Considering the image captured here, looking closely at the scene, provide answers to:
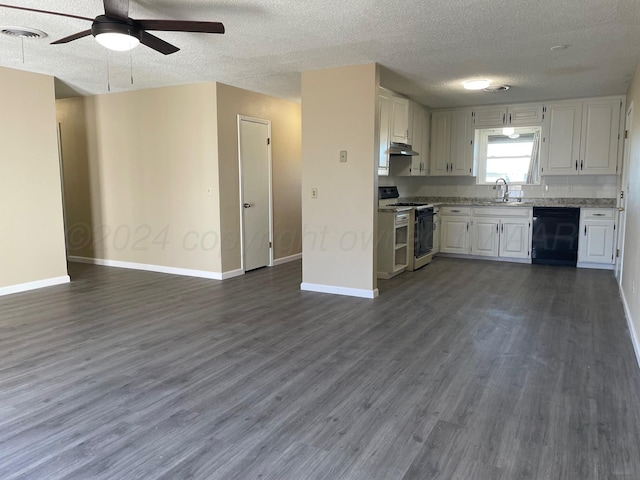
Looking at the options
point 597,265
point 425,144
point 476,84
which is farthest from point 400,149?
point 597,265

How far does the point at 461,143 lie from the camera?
7285 millimetres

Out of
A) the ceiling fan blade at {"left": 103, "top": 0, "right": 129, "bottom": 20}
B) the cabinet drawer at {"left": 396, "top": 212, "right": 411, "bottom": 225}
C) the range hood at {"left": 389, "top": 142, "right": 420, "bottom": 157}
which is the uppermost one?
the ceiling fan blade at {"left": 103, "top": 0, "right": 129, "bottom": 20}

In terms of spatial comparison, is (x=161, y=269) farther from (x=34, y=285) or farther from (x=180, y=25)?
(x=180, y=25)

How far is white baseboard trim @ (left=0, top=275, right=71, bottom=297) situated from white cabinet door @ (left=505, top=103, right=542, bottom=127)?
6634 mm

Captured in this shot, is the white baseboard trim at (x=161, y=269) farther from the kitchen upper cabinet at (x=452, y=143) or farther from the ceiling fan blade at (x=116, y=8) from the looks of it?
the kitchen upper cabinet at (x=452, y=143)

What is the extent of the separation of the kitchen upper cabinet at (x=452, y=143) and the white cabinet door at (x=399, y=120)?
133 centimetres

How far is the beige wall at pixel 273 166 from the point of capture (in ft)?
18.9

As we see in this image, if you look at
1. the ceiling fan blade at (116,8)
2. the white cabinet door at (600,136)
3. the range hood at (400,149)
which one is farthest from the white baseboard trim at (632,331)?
the ceiling fan blade at (116,8)

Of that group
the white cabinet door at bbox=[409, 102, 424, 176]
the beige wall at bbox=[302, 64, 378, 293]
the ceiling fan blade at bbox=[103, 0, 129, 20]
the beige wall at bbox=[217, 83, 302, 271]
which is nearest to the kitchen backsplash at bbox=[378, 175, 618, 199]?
the white cabinet door at bbox=[409, 102, 424, 176]

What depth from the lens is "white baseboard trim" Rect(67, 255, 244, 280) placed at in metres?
5.88

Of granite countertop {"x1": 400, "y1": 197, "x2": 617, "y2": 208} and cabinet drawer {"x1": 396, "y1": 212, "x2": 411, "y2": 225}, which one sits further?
granite countertop {"x1": 400, "y1": 197, "x2": 617, "y2": 208}

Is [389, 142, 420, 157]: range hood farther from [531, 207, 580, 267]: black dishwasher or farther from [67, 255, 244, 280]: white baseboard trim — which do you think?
[67, 255, 244, 280]: white baseboard trim

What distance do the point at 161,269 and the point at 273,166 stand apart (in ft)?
7.14

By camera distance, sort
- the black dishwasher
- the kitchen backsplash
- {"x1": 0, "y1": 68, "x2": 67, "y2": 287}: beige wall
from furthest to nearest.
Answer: the kitchen backsplash, the black dishwasher, {"x1": 0, "y1": 68, "x2": 67, "y2": 287}: beige wall
